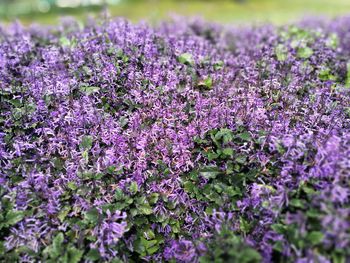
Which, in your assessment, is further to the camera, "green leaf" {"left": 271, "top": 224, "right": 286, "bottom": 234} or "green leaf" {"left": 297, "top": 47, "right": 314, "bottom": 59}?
"green leaf" {"left": 297, "top": 47, "right": 314, "bottom": 59}

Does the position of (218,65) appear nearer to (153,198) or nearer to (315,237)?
(153,198)

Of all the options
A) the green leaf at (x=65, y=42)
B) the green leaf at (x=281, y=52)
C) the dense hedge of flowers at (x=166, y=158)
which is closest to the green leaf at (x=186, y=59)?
the dense hedge of flowers at (x=166, y=158)

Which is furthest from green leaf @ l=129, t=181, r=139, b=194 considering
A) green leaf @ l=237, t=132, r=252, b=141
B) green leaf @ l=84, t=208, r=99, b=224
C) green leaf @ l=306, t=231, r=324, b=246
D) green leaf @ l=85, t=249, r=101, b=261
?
green leaf @ l=306, t=231, r=324, b=246

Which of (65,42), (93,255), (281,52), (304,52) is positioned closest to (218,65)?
(281,52)

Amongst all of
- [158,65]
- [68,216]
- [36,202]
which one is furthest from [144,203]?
[158,65]

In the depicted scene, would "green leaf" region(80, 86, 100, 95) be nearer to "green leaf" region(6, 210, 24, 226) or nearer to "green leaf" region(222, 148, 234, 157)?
"green leaf" region(6, 210, 24, 226)

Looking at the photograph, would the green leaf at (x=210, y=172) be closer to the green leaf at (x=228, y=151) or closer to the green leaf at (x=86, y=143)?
the green leaf at (x=228, y=151)

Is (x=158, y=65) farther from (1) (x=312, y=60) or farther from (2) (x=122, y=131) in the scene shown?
(1) (x=312, y=60)
